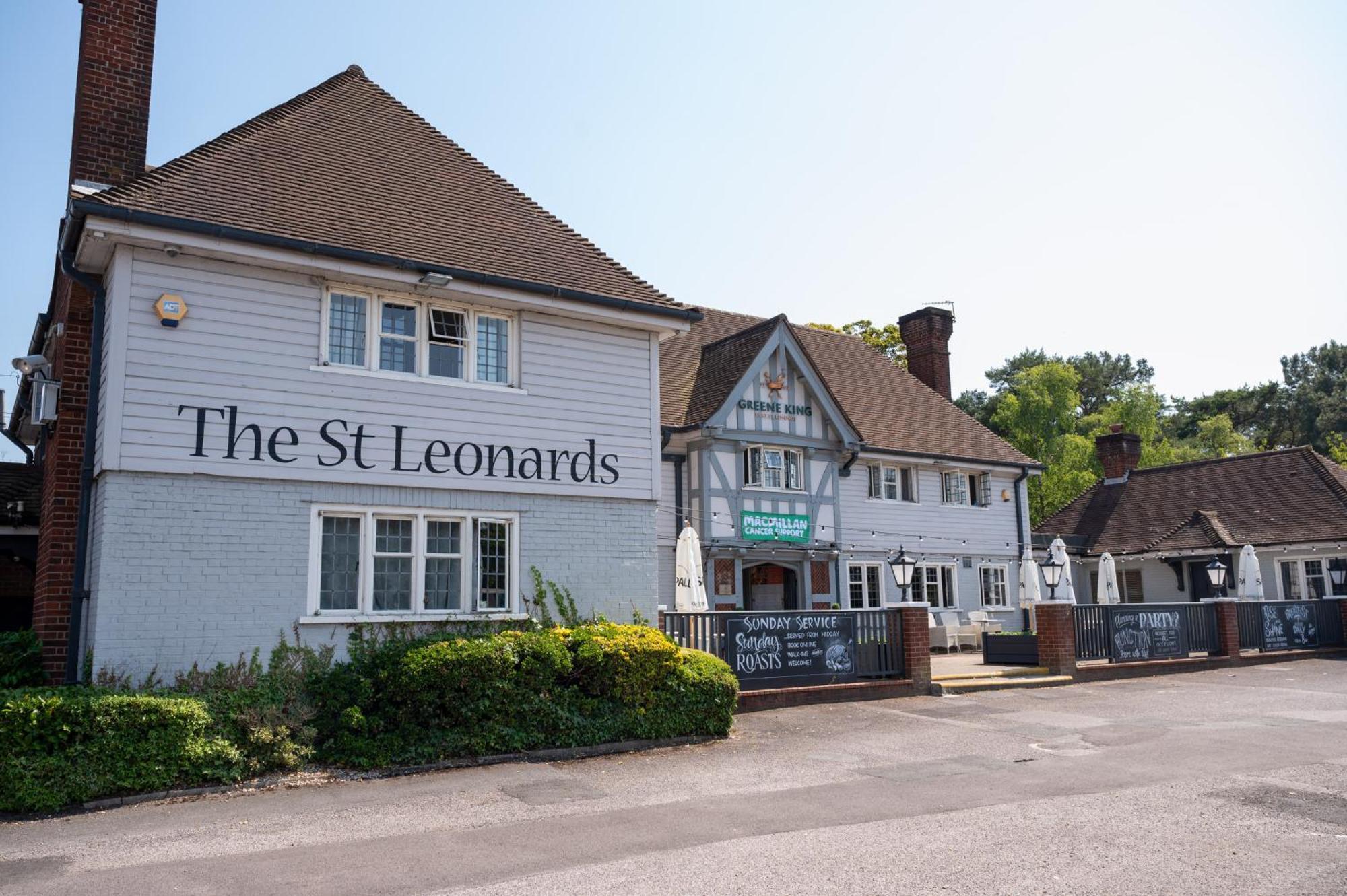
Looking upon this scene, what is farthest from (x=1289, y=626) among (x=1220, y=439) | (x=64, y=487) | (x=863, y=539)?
(x=1220, y=439)

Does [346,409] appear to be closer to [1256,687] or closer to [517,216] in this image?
[517,216]

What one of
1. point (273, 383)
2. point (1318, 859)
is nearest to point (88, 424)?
point (273, 383)

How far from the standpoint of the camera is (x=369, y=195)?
13.8 m

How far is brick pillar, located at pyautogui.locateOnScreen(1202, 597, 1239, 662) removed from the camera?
21938 millimetres

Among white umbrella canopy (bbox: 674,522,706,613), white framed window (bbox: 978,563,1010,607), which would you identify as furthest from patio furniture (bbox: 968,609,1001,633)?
white umbrella canopy (bbox: 674,522,706,613)

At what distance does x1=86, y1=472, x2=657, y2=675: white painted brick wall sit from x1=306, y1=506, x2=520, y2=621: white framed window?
7.0 inches

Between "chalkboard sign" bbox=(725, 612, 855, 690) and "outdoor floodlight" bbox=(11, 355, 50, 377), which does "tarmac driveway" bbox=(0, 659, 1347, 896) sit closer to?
"chalkboard sign" bbox=(725, 612, 855, 690)

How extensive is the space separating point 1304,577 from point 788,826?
1040 inches

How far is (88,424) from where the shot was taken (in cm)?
1181

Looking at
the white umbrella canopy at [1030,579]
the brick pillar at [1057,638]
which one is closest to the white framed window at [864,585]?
the white umbrella canopy at [1030,579]

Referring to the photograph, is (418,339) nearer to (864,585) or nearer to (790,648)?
(790,648)

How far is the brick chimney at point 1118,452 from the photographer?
3700 cm

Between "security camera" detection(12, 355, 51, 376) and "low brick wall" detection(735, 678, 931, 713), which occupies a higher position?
"security camera" detection(12, 355, 51, 376)

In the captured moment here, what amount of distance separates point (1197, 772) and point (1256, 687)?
920 cm
